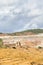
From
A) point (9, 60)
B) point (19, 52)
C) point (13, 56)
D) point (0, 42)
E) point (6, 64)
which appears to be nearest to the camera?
point (6, 64)

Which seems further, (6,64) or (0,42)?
(0,42)

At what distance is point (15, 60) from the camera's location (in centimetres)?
1742

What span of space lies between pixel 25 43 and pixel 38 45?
162 cm

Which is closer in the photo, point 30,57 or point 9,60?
point 9,60

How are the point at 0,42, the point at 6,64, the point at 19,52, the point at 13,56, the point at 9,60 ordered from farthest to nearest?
the point at 0,42 → the point at 19,52 → the point at 13,56 → the point at 9,60 → the point at 6,64

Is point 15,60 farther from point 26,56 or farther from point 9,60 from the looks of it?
point 26,56

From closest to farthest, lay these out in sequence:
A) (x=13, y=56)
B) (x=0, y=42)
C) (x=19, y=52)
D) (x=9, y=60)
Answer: (x=9, y=60), (x=13, y=56), (x=19, y=52), (x=0, y=42)

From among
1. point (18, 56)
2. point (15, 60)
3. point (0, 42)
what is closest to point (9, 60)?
point (15, 60)

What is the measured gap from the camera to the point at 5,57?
59.7ft

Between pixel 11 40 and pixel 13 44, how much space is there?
0.83m

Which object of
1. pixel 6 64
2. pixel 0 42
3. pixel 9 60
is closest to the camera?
pixel 6 64

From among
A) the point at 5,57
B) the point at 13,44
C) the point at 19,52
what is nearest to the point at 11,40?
the point at 13,44

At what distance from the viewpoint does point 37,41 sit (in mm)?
26328

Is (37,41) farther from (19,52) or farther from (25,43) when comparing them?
(19,52)
